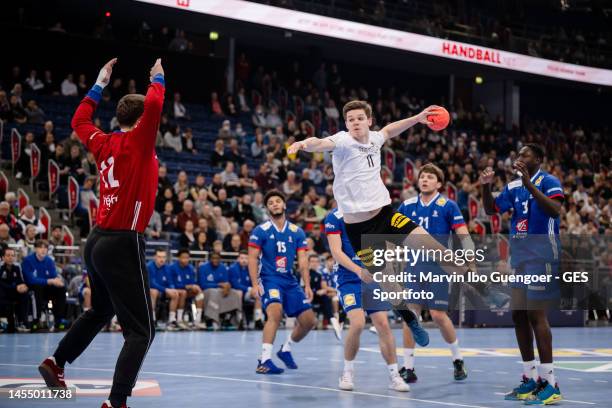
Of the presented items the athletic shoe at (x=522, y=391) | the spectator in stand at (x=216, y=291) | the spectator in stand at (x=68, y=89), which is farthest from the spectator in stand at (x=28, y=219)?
the athletic shoe at (x=522, y=391)

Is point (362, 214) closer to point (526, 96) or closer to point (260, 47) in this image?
point (260, 47)

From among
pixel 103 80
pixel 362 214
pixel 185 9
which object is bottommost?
pixel 362 214

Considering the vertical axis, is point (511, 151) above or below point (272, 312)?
above

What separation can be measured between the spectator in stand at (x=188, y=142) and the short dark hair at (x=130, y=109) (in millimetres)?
18341

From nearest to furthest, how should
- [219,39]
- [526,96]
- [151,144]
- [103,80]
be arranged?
[151,144]
[103,80]
[219,39]
[526,96]

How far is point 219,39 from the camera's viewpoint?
32875mm

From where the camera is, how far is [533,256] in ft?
27.3

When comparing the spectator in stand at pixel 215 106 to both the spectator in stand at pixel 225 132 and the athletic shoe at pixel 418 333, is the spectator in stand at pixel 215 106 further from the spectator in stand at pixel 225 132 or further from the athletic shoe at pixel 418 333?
the athletic shoe at pixel 418 333

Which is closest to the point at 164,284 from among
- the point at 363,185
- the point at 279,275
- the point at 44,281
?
the point at 44,281

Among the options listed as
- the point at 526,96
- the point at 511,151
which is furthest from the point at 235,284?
the point at 526,96

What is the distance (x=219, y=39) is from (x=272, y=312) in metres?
23.6

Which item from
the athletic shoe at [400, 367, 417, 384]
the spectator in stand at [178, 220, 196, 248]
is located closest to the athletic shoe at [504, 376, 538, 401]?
the athletic shoe at [400, 367, 417, 384]

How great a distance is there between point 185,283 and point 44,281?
303cm

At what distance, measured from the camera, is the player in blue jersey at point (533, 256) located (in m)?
8.01
